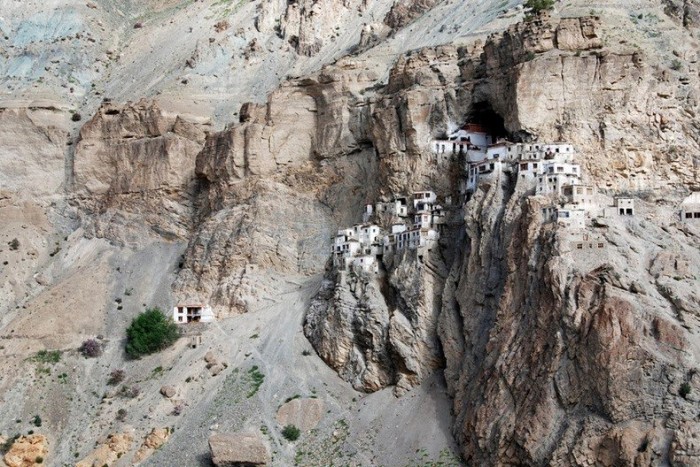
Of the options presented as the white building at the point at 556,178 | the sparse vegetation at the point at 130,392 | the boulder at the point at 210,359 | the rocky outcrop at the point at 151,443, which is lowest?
the rocky outcrop at the point at 151,443

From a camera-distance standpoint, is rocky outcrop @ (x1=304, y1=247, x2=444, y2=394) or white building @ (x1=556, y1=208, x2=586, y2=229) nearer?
white building @ (x1=556, y1=208, x2=586, y2=229)

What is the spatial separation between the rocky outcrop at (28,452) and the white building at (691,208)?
41220mm

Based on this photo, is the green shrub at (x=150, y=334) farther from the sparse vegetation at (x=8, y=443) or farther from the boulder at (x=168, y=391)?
the sparse vegetation at (x=8, y=443)

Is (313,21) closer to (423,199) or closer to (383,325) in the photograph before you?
(423,199)

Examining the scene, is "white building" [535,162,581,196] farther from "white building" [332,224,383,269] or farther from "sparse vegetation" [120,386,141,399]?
"sparse vegetation" [120,386,141,399]

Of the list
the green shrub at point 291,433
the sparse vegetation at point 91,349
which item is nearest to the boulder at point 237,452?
the green shrub at point 291,433

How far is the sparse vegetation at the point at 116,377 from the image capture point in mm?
85312

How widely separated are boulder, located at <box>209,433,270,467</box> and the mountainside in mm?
1743

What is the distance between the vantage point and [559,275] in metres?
65.2

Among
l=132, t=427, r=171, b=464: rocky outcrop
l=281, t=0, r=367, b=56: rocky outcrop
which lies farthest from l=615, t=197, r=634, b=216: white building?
l=281, t=0, r=367, b=56: rocky outcrop

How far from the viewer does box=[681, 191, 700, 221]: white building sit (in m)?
73.3

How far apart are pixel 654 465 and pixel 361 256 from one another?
28299 mm

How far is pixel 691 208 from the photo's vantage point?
73875 millimetres

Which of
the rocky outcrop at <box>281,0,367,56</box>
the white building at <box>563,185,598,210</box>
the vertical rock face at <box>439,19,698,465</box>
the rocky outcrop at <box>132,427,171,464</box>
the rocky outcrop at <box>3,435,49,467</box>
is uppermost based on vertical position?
the rocky outcrop at <box>281,0,367,56</box>
